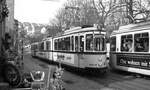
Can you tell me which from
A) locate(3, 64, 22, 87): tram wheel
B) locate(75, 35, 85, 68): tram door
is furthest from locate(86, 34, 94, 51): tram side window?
locate(3, 64, 22, 87): tram wheel

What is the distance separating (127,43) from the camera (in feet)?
41.3

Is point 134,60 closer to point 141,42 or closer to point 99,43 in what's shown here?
point 141,42

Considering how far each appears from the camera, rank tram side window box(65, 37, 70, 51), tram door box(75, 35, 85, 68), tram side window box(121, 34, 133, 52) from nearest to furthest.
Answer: tram door box(75, 35, 85, 68), tram side window box(121, 34, 133, 52), tram side window box(65, 37, 70, 51)

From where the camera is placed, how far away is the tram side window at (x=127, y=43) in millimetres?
12242

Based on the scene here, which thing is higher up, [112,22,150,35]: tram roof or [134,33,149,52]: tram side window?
[112,22,150,35]: tram roof

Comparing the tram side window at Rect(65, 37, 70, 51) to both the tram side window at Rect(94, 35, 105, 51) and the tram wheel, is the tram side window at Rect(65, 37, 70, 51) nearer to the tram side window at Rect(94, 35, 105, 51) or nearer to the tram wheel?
the tram side window at Rect(94, 35, 105, 51)

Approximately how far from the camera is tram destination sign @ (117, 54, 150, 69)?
A: 10.9 metres

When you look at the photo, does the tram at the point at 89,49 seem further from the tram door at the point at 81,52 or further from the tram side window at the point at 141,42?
the tram side window at the point at 141,42

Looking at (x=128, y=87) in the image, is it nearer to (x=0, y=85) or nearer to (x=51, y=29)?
(x=0, y=85)

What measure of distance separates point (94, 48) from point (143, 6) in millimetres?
16078

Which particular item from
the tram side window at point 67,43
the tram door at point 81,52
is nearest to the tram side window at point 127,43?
the tram door at point 81,52

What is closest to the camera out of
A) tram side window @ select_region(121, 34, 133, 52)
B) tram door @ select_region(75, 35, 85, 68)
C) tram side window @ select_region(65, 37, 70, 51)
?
tram door @ select_region(75, 35, 85, 68)

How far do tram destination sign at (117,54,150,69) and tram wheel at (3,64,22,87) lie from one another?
6728 mm

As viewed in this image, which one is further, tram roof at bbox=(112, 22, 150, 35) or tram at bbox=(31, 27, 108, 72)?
tram at bbox=(31, 27, 108, 72)
